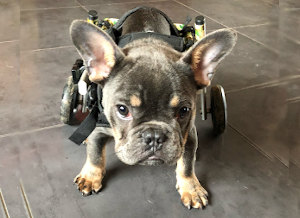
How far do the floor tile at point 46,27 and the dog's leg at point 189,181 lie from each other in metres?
2.22

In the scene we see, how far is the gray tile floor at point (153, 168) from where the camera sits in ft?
6.17

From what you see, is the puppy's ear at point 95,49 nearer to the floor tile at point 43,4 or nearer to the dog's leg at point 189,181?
the dog's leg at point 189,181

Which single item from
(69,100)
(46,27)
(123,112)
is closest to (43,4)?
(46,27)

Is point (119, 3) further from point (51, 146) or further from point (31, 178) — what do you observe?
point (31, 178)

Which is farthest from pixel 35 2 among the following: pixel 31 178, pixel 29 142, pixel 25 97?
pixel 31 178

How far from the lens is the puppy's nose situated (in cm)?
153

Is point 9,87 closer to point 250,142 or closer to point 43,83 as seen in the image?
point 43,83

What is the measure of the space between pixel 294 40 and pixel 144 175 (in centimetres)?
272

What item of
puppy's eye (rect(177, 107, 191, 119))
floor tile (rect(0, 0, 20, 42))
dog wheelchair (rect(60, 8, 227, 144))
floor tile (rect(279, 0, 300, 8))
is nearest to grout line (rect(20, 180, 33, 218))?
dog wheelchair (rect(60, 8, 227, 144))

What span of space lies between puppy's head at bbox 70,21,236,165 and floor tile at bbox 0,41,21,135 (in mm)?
1022

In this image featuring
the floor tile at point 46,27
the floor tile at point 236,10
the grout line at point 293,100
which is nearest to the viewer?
the grout line at point 293,100

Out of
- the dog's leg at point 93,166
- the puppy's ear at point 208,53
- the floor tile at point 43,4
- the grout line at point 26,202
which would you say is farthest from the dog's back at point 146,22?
the floor tile at point 43,4

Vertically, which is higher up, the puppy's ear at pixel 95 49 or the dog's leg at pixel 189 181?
the puppy's ear at pixel 95 49

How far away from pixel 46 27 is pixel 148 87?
2902 mm
